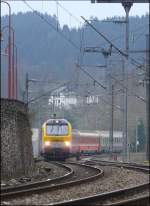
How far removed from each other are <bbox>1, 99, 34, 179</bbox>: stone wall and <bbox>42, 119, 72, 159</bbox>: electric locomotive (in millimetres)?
19411

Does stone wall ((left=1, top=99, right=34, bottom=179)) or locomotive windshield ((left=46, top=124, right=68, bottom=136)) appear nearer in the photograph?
stone wall ((left=1, top=99, right=34, bottom=179))

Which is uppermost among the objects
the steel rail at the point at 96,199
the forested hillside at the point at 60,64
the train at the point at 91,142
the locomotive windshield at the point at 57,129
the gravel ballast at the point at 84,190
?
the forested hillside at the point at 60,64

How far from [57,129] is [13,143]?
22617 mm

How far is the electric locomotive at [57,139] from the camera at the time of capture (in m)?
44.7

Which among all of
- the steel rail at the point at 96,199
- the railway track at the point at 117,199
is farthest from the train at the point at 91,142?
the steel rail at the point at 96,199

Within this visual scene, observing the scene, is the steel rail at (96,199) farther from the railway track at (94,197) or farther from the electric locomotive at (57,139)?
the electric locomotive at (57,139)

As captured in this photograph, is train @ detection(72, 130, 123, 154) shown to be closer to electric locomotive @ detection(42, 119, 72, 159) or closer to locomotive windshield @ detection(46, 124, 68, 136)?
electric locomotive @ detection(42, 119, 72, 159)

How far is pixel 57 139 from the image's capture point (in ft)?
148

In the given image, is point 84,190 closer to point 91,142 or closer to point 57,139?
point 57,139

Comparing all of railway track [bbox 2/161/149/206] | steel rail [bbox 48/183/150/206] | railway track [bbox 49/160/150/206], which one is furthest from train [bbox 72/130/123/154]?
steel rail [bbox 48/183/150/206]

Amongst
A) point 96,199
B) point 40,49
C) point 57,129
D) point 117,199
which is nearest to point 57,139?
point 57,129

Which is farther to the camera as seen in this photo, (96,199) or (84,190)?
(84,190)

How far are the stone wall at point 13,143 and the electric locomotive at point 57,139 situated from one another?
63.7 feet

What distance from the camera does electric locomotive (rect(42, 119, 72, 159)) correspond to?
4466cm
